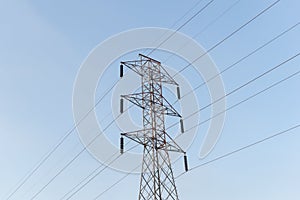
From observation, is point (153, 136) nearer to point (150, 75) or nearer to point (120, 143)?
point (120, 143)

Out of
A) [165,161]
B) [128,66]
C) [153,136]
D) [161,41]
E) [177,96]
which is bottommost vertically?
[165,161]

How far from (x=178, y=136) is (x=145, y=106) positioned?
231cm

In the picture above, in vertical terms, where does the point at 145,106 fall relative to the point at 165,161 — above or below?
above

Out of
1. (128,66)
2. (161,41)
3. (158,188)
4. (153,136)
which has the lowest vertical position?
(158,188)

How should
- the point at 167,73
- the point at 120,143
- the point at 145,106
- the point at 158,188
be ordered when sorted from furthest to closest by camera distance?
the point at 167,73
the point at 145,106
the point at 120,143
the point at 158,188

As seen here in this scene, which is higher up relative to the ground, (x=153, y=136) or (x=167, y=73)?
(x=167, y=73)

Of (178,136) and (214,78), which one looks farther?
(178,136)

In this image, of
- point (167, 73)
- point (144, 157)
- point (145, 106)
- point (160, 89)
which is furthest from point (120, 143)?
point (167, 73)

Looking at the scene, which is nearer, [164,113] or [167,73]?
[164,113]

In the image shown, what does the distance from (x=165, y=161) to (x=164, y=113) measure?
264 cm

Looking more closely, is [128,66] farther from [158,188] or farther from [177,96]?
[158,188]

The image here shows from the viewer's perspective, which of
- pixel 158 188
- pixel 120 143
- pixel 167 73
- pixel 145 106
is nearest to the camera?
pixel 158 188

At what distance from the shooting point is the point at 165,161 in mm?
16766

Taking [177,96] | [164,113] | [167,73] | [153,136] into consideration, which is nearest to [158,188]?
[153,136]
